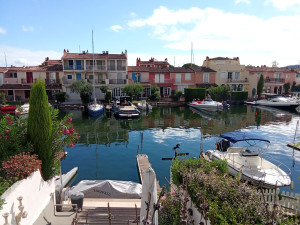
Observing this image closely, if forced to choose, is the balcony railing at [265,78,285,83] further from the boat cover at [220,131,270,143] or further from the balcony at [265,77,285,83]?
the boat cover at [220,131,270,143]

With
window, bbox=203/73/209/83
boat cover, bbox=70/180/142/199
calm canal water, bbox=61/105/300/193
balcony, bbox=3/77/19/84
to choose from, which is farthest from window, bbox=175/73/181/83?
boat cover, bbox=70/180/142/199

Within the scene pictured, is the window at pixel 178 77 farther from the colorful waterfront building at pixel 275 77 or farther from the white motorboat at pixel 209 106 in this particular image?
the colorful waterfront building at pixel 275 77

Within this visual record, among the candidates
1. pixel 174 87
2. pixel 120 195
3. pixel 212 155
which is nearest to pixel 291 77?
pixel 174 87

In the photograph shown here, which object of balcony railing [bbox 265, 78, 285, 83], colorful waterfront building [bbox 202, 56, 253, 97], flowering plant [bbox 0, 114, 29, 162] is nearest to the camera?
flowering plant [bbox 0, 114, 29, 162]

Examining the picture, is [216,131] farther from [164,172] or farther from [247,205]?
[247,205]

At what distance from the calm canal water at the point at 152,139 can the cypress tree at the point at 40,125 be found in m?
7.73

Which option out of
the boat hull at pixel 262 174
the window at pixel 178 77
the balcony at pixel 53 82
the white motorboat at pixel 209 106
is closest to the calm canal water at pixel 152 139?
the boat hull at pixel 262 174

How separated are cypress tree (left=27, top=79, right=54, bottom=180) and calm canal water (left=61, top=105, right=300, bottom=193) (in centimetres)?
773

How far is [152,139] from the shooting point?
77.7 feet

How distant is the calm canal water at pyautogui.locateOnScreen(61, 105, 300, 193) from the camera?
16375 mm

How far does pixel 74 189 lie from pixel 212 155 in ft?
29.8

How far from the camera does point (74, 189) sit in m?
11.0

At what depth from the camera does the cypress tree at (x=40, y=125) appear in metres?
7.20

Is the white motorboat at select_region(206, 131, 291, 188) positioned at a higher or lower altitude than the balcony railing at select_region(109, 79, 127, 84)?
lower
